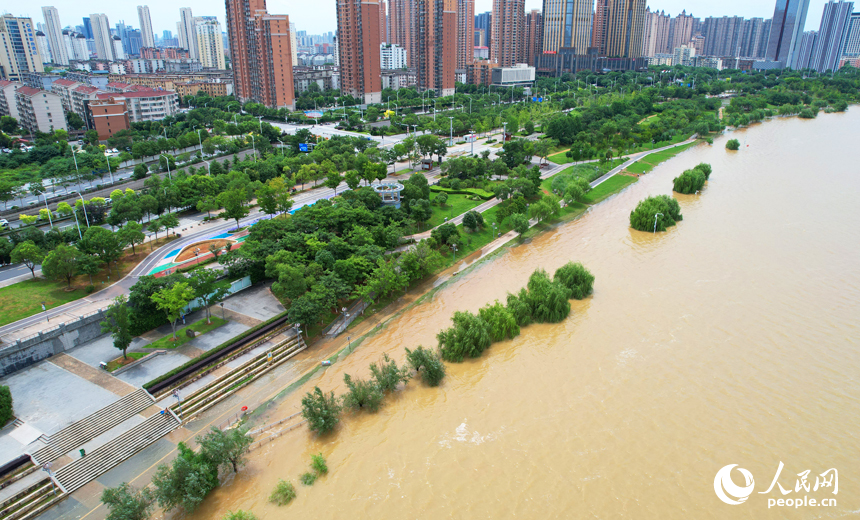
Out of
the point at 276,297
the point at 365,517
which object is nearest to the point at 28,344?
the point at 276,297

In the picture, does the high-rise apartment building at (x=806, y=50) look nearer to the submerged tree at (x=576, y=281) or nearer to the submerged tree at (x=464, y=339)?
the submerged tree at (x=576, y=281)

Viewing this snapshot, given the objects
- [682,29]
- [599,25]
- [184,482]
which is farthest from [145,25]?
[184,482]

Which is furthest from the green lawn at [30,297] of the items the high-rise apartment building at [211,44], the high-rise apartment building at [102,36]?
the high-rise apartment building at [102,36]

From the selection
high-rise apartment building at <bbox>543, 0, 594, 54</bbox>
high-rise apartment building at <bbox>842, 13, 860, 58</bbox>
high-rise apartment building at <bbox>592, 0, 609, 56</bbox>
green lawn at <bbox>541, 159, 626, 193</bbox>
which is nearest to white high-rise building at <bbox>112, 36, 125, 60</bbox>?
high-rise apartment building at <bbox>543, 0, 594, 54</bbox>

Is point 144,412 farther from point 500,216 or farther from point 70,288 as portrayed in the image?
point 500,216

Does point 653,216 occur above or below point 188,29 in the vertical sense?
below

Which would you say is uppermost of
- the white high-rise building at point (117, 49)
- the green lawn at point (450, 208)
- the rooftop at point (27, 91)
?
the white high-rise building at point (117, 49)

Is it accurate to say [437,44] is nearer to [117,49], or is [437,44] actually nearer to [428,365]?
[428,365]
